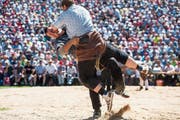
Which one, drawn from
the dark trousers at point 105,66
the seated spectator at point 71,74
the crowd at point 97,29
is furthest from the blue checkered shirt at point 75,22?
the seated spectator at point 71,74

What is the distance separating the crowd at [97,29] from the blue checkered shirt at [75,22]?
10.9m

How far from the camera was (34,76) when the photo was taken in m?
18.7

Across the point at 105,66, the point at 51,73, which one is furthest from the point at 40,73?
the point at 105,66

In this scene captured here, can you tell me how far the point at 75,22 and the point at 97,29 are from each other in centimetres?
1682

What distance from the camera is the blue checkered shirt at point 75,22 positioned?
6.95 m

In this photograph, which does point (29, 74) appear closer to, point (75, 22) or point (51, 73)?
point (51, 73)

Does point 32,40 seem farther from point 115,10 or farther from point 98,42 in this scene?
point 98,42

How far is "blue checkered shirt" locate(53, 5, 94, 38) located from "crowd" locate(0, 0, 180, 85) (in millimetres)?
10894

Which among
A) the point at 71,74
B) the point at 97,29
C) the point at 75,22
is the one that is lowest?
the point at 71,74

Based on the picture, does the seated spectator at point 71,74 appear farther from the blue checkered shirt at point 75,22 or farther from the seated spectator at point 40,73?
the blue checkered shirt at point 75,22

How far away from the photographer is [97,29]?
77.8 feet

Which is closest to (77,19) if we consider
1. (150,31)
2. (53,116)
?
(53,116)

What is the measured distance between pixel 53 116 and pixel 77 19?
5.44 feet

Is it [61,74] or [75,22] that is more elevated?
[75,22]
